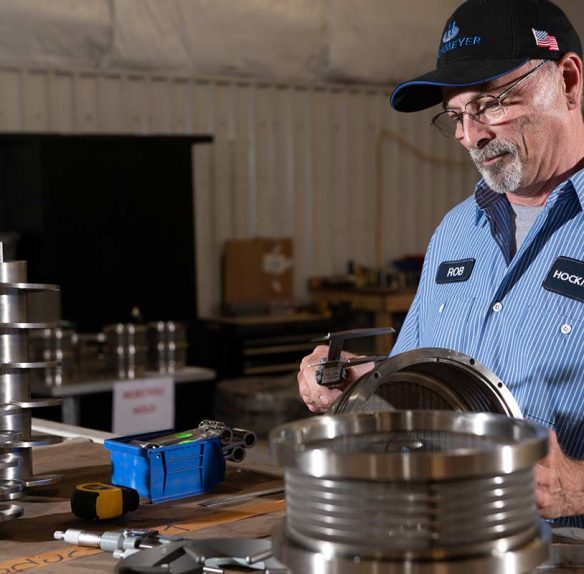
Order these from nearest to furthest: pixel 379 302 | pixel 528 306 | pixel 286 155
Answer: pixel 528 306 → pixel 379 302 → pixel 286 155

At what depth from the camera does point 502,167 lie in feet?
7.21

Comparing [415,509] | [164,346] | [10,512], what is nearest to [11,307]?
[10,512]

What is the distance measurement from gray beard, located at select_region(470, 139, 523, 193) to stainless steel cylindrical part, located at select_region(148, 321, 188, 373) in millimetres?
3247

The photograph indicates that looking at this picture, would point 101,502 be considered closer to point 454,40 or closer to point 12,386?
point 12,386

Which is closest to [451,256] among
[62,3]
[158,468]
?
[158,468]

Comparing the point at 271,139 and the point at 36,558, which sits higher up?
the point at 271,139

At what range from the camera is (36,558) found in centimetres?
171

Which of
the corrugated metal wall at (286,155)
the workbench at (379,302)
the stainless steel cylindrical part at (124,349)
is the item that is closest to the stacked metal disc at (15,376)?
the stainless steel cylindrical part at (124,349)

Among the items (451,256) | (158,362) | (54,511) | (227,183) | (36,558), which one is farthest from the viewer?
(227,183)

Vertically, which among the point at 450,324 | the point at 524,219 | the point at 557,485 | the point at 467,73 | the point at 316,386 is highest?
the point at 467,73

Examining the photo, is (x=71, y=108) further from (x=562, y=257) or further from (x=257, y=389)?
(x=562, y=257)

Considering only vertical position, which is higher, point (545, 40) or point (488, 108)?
point (545, 40)

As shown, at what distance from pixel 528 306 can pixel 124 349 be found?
10.7 feet

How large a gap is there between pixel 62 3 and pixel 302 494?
16.3 ft
